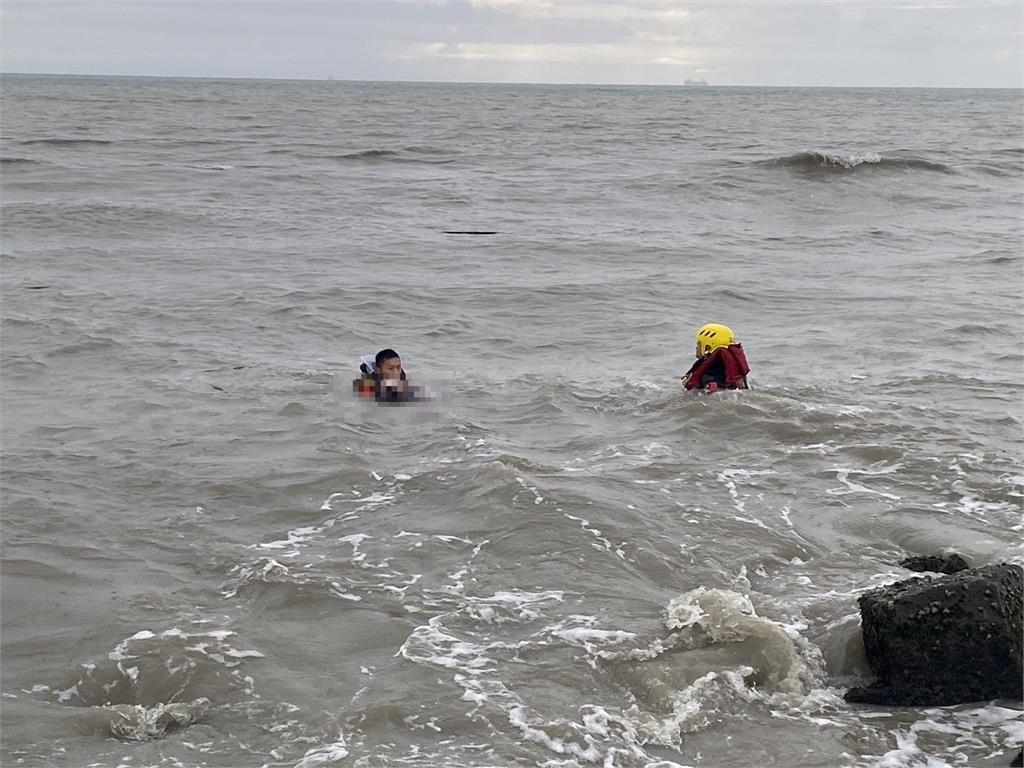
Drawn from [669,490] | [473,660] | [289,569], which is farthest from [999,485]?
[289,569]

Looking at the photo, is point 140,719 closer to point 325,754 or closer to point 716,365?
point 325,754

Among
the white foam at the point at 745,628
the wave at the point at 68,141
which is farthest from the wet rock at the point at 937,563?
the wave at the point at 68,141

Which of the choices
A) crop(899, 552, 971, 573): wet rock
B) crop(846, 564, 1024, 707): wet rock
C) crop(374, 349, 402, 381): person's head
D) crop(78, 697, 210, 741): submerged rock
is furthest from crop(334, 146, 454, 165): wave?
crop(846, 564, 1024, 707): wet rock

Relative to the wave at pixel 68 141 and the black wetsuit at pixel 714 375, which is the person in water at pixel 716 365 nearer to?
the black wetsuit at pixel 714 375

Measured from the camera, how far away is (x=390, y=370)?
10336 millimetres

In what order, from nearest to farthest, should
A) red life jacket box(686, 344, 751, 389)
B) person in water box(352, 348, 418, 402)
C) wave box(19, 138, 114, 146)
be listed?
person in water box(352, 348, 418, 402) → red life jacket box(686, 344, 751, 389) → wave box(19, 138, 114, 146)

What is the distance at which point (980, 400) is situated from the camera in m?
10.6

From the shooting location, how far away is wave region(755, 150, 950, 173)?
3200 centimetres

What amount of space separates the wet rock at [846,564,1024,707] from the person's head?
576cm

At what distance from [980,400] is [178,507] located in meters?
7.05

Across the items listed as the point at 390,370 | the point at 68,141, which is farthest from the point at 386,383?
the point at 68,141

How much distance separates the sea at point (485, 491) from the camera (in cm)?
531

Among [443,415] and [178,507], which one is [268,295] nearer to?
[443,415]

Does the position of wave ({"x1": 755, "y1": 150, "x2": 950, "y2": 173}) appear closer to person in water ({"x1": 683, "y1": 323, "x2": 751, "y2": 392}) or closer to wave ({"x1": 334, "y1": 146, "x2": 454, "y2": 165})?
wave ({"x1": 334, "y1": 146, "x2": 454, "y2": 165})
